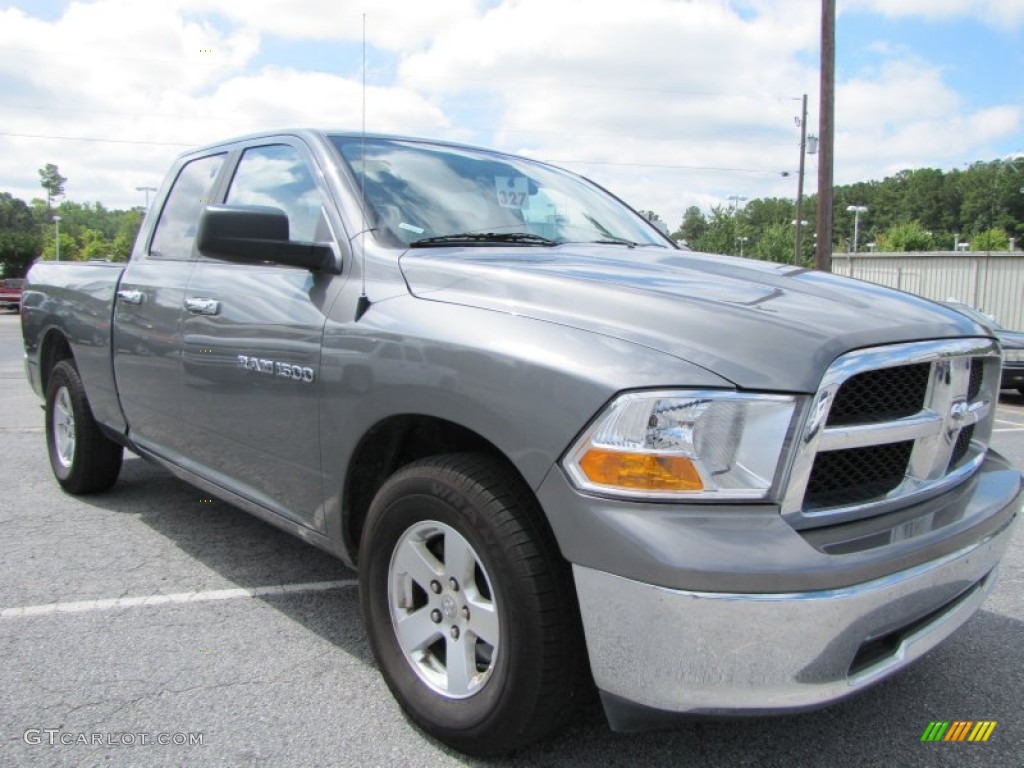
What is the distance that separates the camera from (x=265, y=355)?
290 cm

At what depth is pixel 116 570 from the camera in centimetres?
373

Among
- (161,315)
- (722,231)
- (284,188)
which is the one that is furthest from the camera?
(722,231)

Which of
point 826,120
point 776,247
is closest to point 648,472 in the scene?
point 826,120

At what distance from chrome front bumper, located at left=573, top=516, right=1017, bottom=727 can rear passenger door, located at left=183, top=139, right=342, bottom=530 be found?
49.3 inches

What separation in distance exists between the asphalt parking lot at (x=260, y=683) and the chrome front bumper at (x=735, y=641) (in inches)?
11.1

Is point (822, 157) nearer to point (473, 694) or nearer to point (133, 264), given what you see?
point (133, 264)

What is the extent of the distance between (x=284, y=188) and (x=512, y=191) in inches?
35.7

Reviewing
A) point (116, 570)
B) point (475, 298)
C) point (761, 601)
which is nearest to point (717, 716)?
point (761, 601)

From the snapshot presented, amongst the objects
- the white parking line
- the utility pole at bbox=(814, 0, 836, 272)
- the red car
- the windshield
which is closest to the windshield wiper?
the windshield

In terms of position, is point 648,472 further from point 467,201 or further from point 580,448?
point 467,201

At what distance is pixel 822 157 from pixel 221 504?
44.9 ft

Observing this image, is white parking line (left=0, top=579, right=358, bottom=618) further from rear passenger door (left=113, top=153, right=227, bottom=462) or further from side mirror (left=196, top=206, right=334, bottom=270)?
side mirror (left=196, top=206, right=334, bottom=270)

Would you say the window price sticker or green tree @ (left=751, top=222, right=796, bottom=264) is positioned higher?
green tree @ (left=751, top=222, right=796, bottom=264)

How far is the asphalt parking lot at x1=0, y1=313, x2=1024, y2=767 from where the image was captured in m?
2.32
